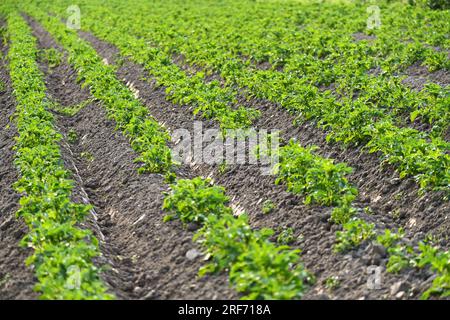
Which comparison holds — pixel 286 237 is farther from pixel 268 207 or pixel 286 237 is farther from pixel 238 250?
pixel 238 250

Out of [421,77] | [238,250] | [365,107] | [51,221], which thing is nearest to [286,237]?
[238,250]

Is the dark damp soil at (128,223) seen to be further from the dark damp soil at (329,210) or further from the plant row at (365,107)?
the plant row at (365,107)

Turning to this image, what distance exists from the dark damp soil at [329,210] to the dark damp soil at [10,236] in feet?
8.05

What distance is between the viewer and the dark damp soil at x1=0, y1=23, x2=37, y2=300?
7.02 meters

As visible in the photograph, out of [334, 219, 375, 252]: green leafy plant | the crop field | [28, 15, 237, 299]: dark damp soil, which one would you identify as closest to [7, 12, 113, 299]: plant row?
the crop field

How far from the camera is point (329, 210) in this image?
827 cm

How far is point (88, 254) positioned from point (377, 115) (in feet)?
18.5

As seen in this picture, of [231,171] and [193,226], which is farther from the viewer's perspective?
[231,171]

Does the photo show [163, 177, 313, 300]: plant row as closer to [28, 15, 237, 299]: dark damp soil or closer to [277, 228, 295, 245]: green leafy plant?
[28, 15, 237, 299]: dark damp soil

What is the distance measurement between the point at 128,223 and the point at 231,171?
1.88 metres

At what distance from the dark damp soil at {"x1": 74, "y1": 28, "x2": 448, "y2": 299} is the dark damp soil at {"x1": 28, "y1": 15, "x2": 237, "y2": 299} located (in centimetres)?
94
